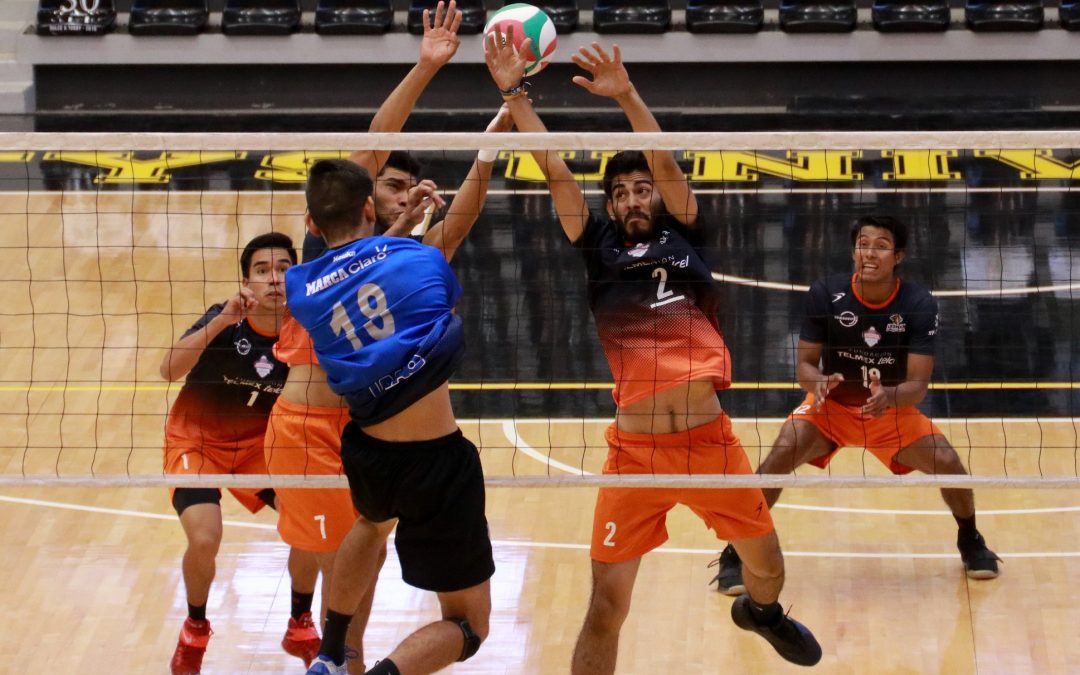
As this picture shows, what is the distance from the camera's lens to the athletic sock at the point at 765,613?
645 cm

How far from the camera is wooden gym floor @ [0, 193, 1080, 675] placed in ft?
23.3

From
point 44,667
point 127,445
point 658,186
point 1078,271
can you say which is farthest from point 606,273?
point 1078,271

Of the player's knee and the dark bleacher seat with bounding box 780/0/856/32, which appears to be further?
the dark bleacher seat with bounding box 780/0/856/32

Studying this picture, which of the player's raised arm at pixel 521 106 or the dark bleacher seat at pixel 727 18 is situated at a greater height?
the dark bleacher seat at pixel 727 18

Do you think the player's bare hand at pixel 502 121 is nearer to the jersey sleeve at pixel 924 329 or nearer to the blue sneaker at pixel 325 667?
the blue sneaker at pixel 325 667

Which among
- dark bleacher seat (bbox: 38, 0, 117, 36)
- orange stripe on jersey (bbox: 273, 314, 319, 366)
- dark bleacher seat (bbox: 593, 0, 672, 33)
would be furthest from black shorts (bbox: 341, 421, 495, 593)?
dark bleacher seat (bbox: 38, 0, 117, 36)

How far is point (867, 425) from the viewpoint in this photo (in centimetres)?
749

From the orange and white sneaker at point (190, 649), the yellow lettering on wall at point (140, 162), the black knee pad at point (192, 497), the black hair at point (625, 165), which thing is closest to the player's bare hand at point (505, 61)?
the black hair at point (625, 165)

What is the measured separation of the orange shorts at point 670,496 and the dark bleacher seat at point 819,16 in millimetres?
11604

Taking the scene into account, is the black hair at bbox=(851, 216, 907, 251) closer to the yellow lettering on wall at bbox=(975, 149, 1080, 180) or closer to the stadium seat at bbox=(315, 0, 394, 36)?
the yellow lettering on wall at bbox=(975, 149, 1080, 180)

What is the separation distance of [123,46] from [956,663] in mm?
13680

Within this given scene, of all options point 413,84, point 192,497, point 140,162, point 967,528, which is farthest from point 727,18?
point 192,497

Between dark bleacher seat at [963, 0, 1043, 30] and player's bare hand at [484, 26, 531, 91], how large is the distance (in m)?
12.1

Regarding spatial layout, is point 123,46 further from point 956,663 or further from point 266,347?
point 956,663
